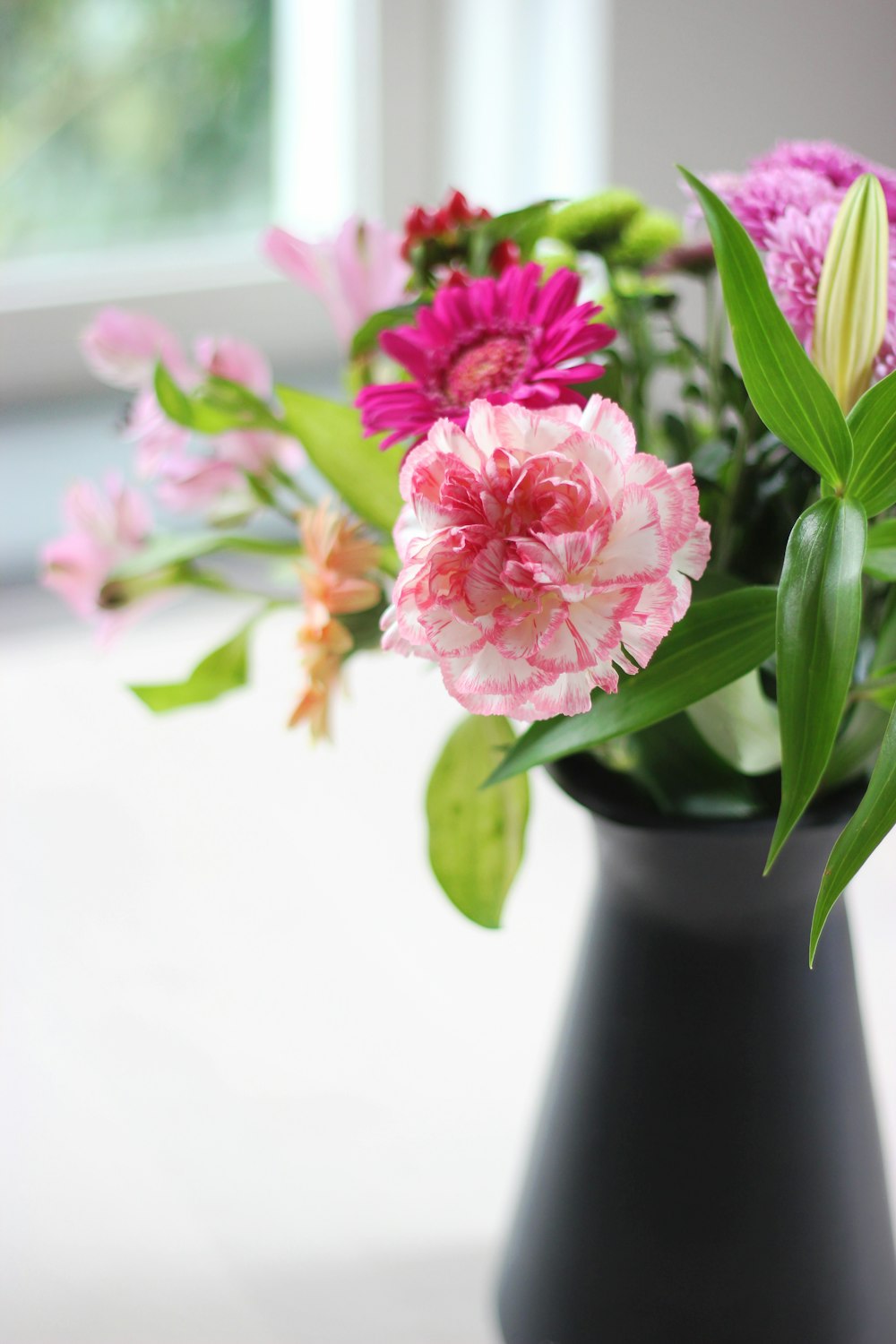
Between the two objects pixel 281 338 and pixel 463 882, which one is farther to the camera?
pixel 281 338

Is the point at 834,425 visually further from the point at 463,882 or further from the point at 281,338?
the point at 281,338

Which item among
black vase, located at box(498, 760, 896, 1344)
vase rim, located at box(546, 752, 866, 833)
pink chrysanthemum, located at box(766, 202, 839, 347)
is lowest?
black vase, located at box(498, 760, 896, 1344)

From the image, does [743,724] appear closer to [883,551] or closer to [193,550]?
[883,551]

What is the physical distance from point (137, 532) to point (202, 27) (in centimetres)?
88

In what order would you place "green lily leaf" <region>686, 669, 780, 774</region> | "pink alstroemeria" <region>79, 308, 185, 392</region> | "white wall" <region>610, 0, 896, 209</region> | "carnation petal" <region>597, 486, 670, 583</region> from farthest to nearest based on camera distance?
"white wall" <region>610, 0, 896, 209</region> < "pink alstroemeria" <region>79, 308, 185, 392</region> < "green lily leaf" <region>686, 669, 780, 774</region> < "carnation petal" <region>597, 486, 670, 583</region>

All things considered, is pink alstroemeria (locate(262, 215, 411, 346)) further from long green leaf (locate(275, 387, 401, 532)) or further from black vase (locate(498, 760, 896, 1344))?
black vase (locate(498, 760, 896, 1344))

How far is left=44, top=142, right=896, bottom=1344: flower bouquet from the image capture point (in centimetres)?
26

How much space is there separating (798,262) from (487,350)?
0.07 metres

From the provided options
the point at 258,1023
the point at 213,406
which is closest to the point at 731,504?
the point at 213,406

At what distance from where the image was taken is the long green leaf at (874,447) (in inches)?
11.5

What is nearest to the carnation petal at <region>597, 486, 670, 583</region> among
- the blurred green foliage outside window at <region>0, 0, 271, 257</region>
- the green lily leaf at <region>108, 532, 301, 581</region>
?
the green lily leaf at <region>108, 532, 301, 581</region>

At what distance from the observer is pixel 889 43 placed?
1.18m

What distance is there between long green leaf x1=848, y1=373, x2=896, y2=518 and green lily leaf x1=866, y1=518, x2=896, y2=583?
0.06ft

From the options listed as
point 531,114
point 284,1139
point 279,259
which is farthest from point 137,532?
point 531,114
